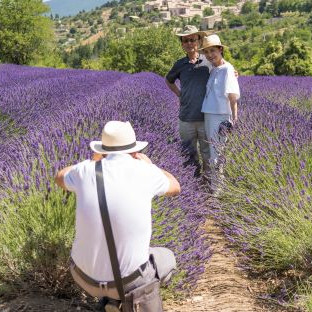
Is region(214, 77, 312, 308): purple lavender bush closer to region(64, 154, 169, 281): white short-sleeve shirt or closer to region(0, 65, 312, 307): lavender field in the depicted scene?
region(0, 65, 312, 307): lavender field

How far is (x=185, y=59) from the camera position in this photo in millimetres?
3994

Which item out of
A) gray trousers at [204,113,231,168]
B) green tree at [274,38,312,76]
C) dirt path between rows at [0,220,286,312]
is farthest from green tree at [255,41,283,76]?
dirt path between rows at [0,220,286,312]

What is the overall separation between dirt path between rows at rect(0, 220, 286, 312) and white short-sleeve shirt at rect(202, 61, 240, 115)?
125 centimetres

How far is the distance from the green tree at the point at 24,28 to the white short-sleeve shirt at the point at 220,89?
28.5 meters

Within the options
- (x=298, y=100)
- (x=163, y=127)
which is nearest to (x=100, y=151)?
(x=163, y=127)

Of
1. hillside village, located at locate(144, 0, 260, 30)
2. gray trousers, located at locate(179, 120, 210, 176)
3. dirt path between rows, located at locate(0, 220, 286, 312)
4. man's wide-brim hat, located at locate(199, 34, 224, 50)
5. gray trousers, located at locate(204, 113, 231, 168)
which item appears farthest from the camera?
hillside village, located at locate(144, 0, 260, 30)

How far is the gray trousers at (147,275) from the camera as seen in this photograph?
170cm

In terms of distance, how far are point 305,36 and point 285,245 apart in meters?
67.6

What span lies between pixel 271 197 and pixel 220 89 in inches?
→ 44.3

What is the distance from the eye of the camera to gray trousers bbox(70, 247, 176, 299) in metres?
1.70

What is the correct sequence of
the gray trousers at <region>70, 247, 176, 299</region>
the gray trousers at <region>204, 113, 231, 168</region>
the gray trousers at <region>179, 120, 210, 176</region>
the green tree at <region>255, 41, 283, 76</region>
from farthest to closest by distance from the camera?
the green tree at <region>255, 41, 283, 76</region> → the gray trousers at <region>179, 120, 210, 176</region> → the gray trousers at <region>204, 113, 231, 168</region> → the gray trousers at <region>70, 247, 176, 299</region>

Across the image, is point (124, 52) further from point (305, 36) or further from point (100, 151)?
point (305, 36)

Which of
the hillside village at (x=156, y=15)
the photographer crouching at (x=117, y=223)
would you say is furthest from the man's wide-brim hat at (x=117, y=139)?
the hillside village at (x=156, y=15)

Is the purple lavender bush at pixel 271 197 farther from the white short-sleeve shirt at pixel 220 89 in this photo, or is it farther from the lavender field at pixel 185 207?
the white short-sleeve shirt at pixel 220 89
